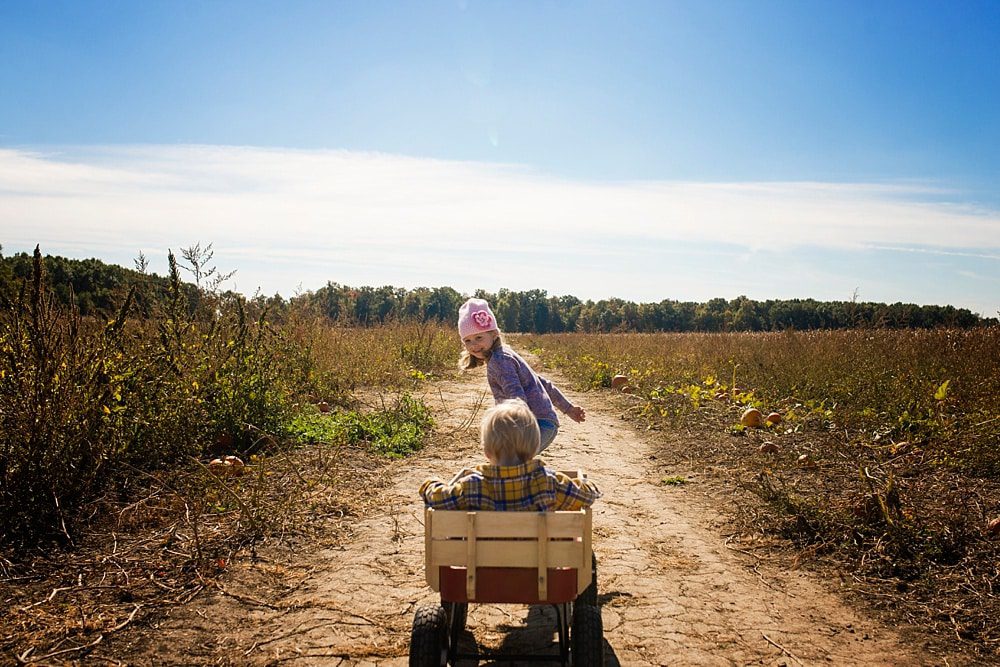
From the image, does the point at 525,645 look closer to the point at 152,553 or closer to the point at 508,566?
the point at 508,566

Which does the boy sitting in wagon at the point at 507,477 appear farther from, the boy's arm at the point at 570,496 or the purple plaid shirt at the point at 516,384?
the purple plaid shirt at the point at 516,384

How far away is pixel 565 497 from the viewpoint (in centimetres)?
300

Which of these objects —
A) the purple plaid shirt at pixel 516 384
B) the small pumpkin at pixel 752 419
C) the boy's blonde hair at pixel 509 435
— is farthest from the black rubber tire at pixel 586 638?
the small pumpkin at pixel 752 419

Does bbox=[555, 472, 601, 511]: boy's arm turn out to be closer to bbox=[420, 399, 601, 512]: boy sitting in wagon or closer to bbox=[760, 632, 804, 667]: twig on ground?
bbox=[420, 399, 601, 512]: boy sitting in wagon

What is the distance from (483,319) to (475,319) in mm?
52

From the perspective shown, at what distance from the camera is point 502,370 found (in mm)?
4047

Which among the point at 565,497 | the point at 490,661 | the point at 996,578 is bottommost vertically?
the point at 490,661

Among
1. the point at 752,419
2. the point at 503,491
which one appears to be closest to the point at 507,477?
the point at 503,491

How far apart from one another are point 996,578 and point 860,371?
570 cm

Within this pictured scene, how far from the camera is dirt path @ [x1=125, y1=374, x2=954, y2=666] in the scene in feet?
10.3

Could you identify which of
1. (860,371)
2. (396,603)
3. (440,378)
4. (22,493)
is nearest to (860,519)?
(396,603)

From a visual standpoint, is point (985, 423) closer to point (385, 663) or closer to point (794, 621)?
point (794, 621)

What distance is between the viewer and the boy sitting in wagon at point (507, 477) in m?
2.85

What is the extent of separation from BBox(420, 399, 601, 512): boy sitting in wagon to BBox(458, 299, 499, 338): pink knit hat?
122 centimetres
